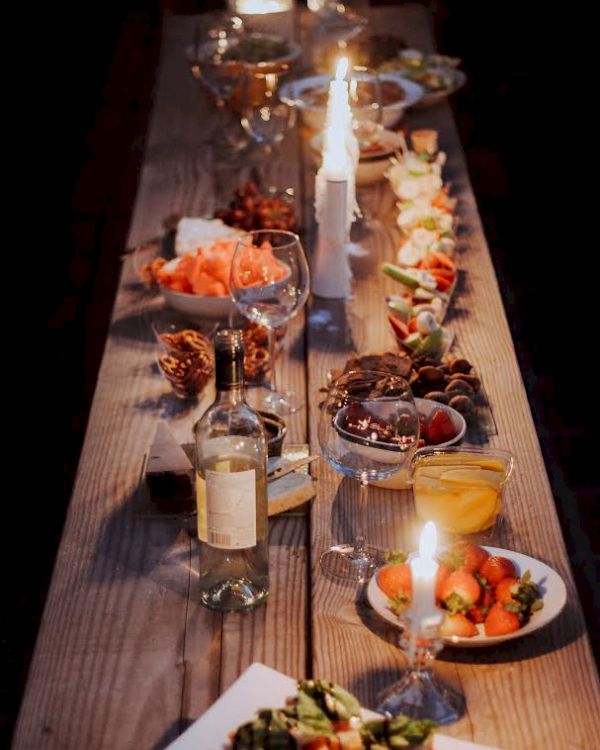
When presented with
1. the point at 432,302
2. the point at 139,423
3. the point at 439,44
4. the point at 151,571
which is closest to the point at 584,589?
the point at 432,302

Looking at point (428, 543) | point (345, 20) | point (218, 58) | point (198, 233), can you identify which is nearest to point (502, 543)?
point (428, 543)

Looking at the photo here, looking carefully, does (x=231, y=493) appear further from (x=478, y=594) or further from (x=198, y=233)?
(x=198, y=233)

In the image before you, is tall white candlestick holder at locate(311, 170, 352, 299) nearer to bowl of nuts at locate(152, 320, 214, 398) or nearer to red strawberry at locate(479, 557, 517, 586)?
bowl of nuts at locate(152, 320, 214, 398)

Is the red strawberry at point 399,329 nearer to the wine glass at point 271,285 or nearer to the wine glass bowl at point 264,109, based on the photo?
the wine glass at point 271,285

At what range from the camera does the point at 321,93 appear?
343 cm

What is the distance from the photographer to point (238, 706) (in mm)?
1381

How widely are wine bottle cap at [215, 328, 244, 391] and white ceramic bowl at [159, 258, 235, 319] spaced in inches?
35.7

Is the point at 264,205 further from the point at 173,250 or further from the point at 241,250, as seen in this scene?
the point at 241,250

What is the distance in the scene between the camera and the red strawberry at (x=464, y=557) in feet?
5.08

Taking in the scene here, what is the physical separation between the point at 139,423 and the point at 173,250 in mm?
686

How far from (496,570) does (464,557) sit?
45 millimetres

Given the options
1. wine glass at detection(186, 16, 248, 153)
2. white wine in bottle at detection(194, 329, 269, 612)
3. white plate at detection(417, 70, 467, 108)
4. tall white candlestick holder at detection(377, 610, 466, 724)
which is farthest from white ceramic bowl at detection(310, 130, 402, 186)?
tall white candlestick holder at detection(377, 610, 466, 724)

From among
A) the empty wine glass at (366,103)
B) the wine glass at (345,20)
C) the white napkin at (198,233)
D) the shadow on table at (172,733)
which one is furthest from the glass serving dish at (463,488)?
the wine glass at (345,20)

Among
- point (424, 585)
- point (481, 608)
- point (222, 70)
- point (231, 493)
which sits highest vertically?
point (424, 585)
